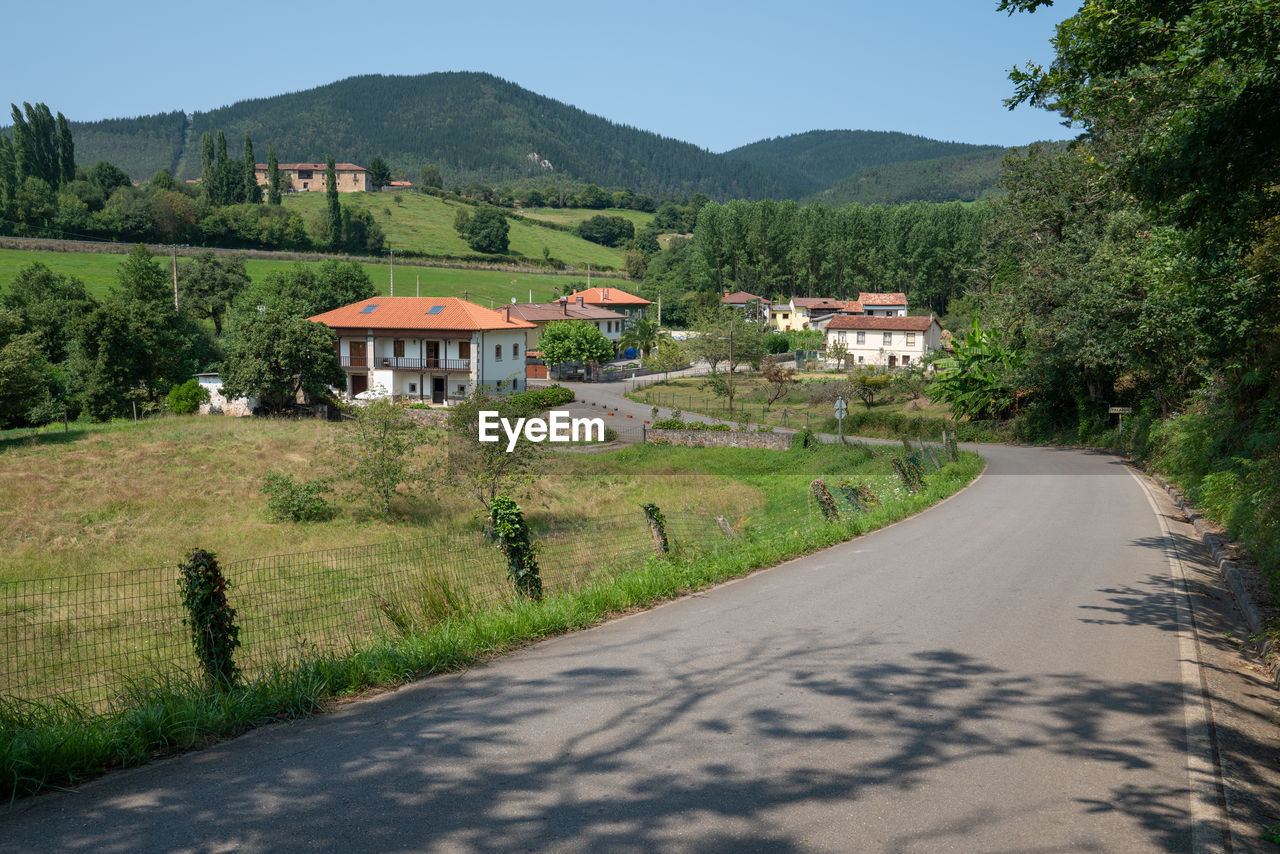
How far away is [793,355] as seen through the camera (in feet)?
295

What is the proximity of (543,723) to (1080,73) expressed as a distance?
8638 mm

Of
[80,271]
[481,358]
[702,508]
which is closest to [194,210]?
[80,271]

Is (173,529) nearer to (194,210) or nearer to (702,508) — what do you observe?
(702,508)

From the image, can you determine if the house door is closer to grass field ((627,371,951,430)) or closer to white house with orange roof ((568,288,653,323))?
grass field ((627,371,951,430))

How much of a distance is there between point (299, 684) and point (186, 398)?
49.7 meters

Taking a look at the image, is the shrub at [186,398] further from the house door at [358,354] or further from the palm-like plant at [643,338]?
the palm-like plant at [643,338]

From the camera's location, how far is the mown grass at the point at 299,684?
5.29 meters

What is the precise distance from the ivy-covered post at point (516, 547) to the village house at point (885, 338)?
75.8m

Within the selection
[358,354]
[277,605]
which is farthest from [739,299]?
[277,605]

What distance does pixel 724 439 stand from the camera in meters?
42.6

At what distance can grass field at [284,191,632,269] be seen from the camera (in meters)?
138

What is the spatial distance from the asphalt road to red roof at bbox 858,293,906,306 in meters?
98.1

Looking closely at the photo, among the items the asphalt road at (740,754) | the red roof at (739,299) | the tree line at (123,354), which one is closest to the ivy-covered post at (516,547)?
the asphalt road at (740,754)

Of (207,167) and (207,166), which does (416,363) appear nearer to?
(207,167)
